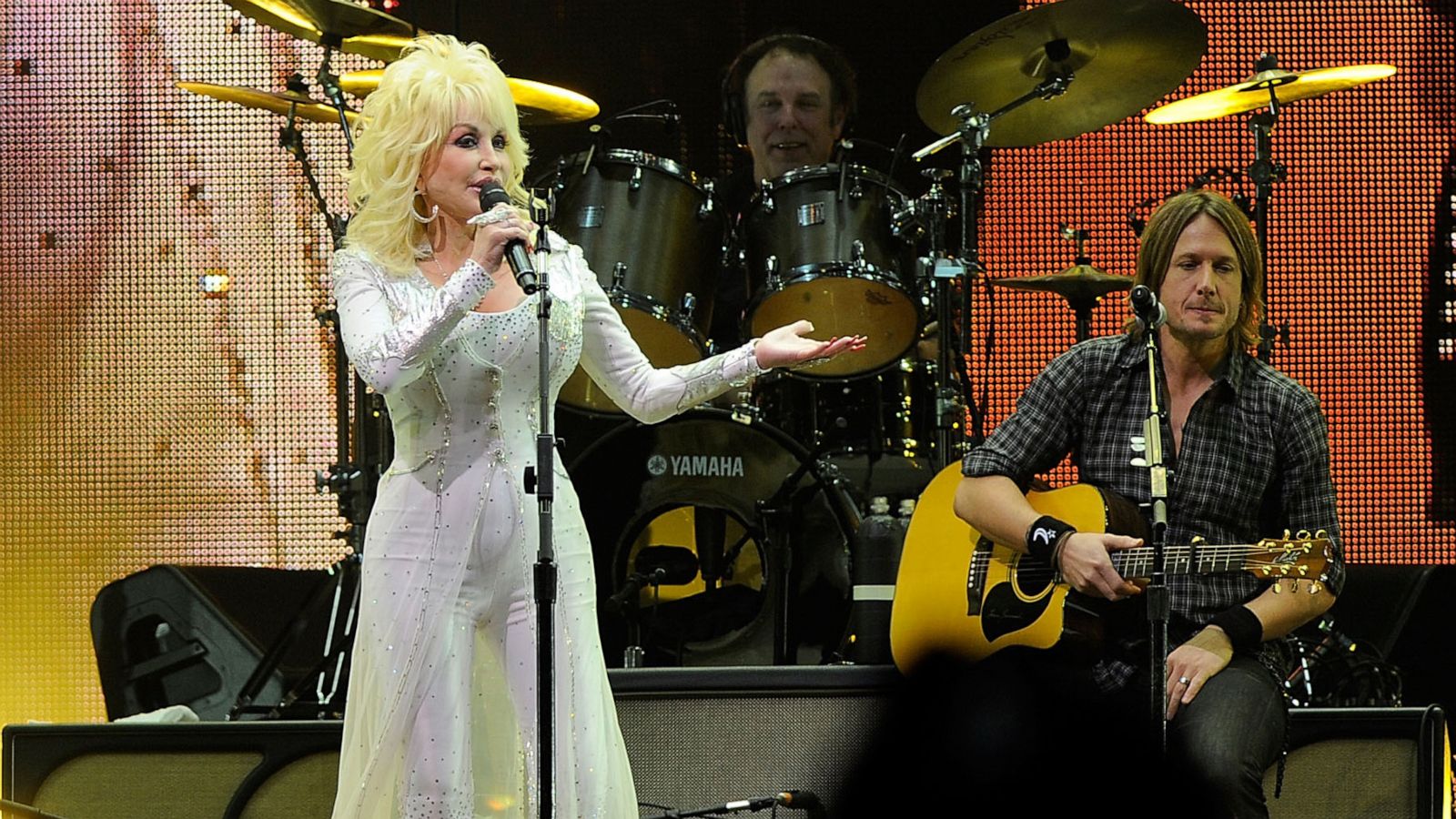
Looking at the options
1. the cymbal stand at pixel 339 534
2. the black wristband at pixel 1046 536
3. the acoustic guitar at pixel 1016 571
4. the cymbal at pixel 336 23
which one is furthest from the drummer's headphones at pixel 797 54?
the black wristband at pixel 1046 536

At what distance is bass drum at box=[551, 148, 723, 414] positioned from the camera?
566 centimetres

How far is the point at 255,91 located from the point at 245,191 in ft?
4.73

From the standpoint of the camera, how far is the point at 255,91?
5922 millimetres

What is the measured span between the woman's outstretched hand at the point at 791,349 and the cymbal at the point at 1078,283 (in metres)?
2.82

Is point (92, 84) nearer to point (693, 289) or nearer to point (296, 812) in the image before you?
point (693, 289)

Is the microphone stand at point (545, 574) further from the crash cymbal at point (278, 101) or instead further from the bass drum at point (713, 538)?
the crash cymbal at point (278, 101)

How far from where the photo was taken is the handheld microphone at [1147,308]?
3.51m

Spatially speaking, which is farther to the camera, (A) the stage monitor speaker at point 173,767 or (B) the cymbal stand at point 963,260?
(B) the cymbal stand at point 963,260

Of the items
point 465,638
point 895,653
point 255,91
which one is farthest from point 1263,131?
point 465,638

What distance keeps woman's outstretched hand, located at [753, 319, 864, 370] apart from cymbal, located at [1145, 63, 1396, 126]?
333 cm

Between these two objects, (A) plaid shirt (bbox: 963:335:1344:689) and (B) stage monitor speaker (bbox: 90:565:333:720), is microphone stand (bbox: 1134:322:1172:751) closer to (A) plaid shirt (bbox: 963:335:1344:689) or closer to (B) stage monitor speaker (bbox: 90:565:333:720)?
(A) plaid shirt (bbox: 963:335:1344:689)

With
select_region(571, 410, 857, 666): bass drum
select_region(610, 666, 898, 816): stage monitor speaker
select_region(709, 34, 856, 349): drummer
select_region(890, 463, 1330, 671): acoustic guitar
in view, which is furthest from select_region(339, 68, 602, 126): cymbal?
select_region(610, 666, 898, 816): stage monitor speaker

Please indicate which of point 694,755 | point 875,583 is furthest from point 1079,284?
point 694,755

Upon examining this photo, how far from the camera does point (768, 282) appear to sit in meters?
5.83
